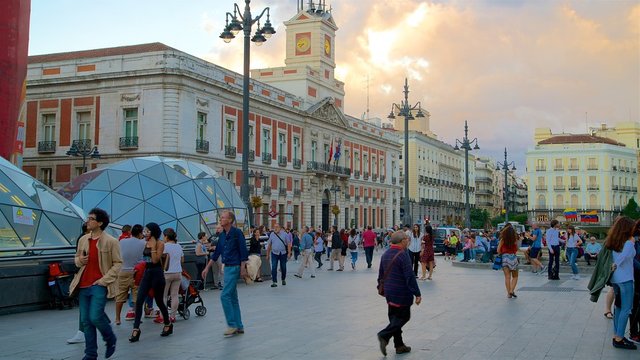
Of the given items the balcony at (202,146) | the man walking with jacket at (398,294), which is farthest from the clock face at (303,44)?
the man walking with jacket at (398,294)

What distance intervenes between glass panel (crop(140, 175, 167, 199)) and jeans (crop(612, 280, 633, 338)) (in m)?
12.8

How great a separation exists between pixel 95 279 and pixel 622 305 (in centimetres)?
605

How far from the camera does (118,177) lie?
1886cm

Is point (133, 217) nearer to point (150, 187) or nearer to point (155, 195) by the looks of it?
point (155, 195)

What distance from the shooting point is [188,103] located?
4047cm

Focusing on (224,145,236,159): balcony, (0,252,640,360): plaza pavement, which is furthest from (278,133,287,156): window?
(0,252,640,360): plaza pavement

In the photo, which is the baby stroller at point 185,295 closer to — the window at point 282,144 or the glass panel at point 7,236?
the glass panel at point 7,236

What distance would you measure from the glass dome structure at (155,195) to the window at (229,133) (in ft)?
82.7

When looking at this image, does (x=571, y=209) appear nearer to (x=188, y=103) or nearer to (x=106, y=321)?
(x=188, y=103)

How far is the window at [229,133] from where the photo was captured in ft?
148

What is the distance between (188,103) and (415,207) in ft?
153

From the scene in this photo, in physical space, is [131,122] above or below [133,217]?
Result: above

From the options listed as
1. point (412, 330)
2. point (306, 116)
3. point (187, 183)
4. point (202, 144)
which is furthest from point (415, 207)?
point (412, 330)

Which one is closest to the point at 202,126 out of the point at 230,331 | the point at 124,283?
the point at 124,283
